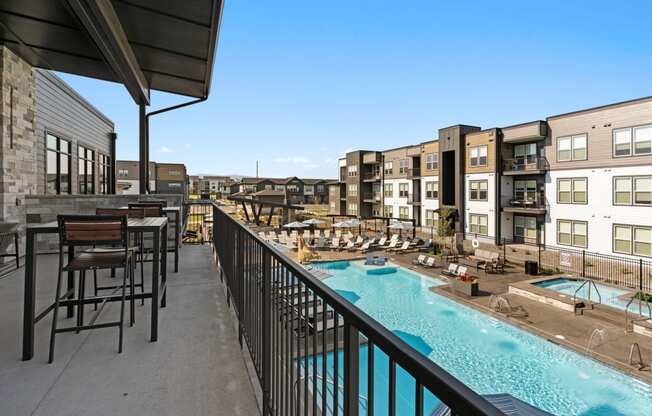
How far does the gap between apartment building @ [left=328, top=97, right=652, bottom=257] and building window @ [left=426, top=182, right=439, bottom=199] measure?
0.08m

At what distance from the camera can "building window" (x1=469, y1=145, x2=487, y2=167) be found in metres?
22.4

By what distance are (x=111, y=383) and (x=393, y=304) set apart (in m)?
11.4

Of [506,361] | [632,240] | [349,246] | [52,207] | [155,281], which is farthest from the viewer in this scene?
[349,246]

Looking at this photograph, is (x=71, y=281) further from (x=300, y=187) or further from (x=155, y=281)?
(x=300, y=187)

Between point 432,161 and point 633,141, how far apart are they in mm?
12220

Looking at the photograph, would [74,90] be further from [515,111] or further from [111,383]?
[515,111]

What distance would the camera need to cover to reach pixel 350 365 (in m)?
0.94

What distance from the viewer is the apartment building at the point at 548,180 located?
16094mm

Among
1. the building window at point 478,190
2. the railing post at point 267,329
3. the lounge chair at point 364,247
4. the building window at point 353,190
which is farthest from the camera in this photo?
the building window at point 353,190

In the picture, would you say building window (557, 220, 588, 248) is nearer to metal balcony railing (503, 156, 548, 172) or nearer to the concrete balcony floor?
metal balcony railing (503, 156, 548, 172)

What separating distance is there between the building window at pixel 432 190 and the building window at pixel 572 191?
842 centimetres

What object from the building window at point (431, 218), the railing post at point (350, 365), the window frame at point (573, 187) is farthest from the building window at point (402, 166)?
the railing post at point (350, 365)

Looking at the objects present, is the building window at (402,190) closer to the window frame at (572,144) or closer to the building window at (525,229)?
the building window at (525,229)

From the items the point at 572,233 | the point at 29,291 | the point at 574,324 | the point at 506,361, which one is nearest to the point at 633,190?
the point at 572,233
